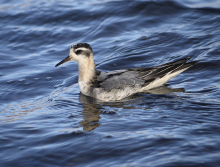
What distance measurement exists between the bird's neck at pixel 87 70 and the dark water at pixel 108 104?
443 millimetres

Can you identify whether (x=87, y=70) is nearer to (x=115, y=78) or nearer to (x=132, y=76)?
(x=115, y=78)

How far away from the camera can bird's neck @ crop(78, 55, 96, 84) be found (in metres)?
9.08

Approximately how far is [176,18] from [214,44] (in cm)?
280

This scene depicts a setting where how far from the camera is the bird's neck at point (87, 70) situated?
9.08 metres

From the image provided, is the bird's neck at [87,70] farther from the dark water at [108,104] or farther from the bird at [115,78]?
the dark water at [108,104]

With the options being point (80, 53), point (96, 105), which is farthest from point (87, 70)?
point (96, 105)

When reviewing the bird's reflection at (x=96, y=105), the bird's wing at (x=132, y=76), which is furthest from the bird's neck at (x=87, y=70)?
the bird's reflection at (x=96, y=105)

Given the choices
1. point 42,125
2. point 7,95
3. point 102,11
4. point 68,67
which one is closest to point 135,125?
point 42,125

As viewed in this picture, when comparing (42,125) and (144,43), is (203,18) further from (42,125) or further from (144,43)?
(42,125)

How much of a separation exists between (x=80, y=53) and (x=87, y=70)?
0.48 m

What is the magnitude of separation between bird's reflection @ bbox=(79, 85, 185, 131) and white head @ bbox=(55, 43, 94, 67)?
935 mm

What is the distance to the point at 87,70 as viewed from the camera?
9.12 metres

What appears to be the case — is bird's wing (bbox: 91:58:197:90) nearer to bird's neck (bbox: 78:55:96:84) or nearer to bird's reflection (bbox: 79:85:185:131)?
bird's neck (bbox: 78:55:96:84)

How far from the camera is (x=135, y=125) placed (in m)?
6.99
